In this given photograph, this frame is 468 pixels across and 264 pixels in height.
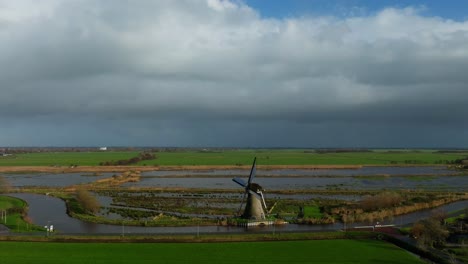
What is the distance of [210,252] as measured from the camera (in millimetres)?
30531

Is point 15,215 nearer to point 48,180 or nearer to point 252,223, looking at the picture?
point 252,223

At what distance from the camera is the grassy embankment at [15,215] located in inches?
1565

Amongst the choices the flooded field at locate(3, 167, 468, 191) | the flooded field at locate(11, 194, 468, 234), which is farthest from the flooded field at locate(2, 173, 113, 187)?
the flooded field at locate(11, 194, 468, 234)

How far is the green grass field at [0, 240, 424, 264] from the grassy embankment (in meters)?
7.33

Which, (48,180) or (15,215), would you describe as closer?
(15,215)

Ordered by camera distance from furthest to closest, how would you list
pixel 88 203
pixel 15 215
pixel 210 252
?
pixel 88 203, pixel 15 215, pixel 210 252

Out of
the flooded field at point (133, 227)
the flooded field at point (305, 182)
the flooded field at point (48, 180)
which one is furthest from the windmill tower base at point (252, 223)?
the flooded field at point (48, 180)

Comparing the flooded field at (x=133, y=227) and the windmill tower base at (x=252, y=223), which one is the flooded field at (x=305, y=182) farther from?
the windmill tower base at (x=252, y=223)

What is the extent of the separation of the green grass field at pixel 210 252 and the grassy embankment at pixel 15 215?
7.33m

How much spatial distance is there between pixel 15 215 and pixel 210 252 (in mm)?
27773

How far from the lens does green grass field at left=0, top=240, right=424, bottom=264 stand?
28.4 meters

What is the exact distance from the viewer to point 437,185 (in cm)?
7931

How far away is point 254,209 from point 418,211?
22121 millimetres

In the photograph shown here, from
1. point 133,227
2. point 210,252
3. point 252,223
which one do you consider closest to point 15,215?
point 133,227
